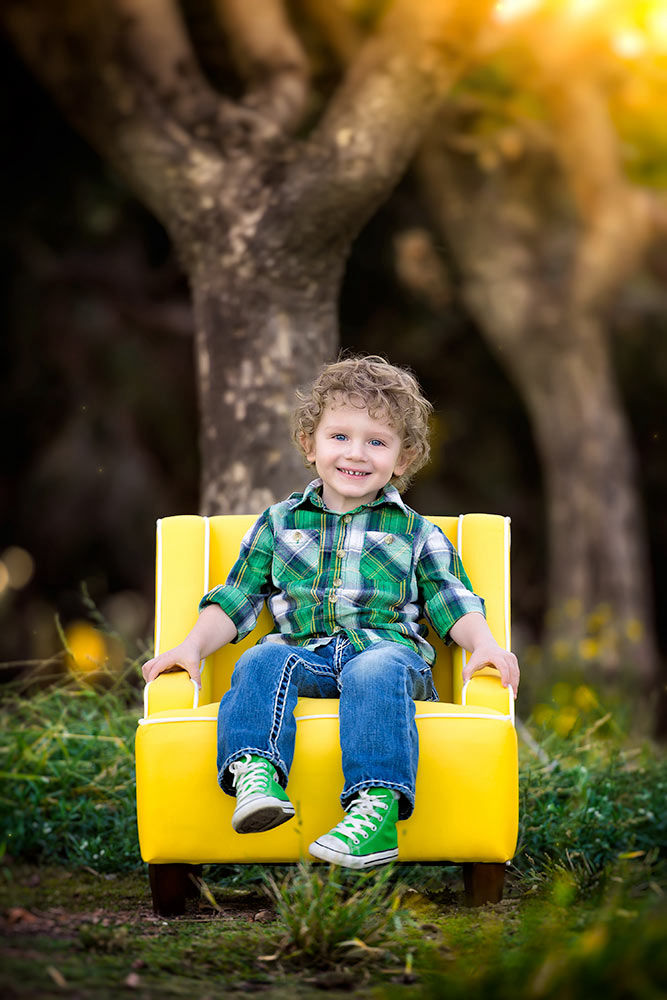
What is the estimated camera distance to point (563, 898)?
Answer: 235 cm

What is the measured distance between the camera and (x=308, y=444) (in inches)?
133

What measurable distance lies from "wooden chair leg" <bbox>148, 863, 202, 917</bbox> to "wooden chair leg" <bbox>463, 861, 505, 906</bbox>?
2.19 ft

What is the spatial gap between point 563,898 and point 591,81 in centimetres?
591

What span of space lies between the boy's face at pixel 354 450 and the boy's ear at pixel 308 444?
4.8 inches

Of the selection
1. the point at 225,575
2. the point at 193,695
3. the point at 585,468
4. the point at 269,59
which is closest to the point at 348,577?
the point at 225,575

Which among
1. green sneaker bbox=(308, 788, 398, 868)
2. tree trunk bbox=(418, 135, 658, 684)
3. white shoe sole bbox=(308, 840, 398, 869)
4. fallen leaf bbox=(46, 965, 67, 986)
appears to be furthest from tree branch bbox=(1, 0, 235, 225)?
fallen leaf bbox=(46, 965, 67, 986)

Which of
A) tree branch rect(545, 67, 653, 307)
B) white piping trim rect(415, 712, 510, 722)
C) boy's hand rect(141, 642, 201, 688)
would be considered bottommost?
white piping trim rect(415, 712, 510, 722)

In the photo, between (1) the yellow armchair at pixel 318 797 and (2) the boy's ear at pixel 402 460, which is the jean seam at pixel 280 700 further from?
(2) the boy's ear at pixel 402 460

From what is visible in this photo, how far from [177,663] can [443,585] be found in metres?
0.71

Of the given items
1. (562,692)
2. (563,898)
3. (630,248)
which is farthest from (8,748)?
(630,248)

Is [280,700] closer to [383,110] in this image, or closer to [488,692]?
[488,692]

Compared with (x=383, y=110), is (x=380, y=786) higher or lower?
lower

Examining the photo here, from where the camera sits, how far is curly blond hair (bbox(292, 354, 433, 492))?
3204 millimetres

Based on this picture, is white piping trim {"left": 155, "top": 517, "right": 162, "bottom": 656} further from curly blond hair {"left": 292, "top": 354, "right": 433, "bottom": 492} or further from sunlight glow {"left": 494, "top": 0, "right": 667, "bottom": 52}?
sunlight glow {"left": 494, "top": 0, "right": 667, "bottom": 52}
